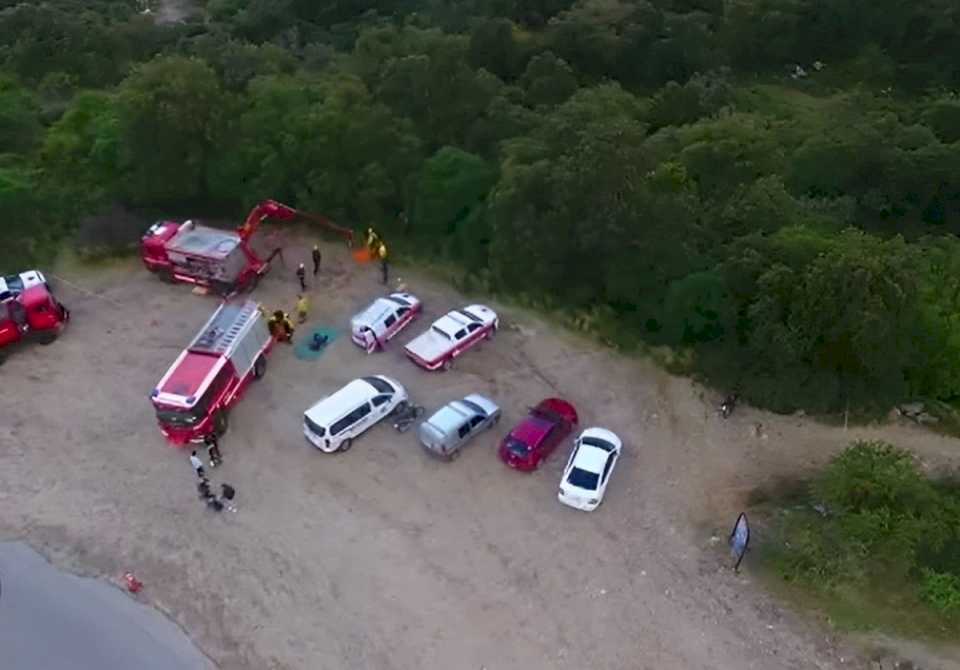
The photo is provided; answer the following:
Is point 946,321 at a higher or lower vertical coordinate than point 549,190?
lower

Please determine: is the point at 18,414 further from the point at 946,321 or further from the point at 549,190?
the point at 946,321

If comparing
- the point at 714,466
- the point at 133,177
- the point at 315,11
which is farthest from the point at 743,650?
the point at 315,11

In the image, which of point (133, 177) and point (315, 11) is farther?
point (315, 11)

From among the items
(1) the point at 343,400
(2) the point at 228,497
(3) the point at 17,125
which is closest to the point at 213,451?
(2) the point at 228,497

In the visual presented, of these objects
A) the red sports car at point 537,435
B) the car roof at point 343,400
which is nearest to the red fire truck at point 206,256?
the car roof at point 343,400

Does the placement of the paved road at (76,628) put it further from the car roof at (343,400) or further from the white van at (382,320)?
the white van at (382,320)

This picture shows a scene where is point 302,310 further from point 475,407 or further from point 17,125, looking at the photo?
point 17,125
